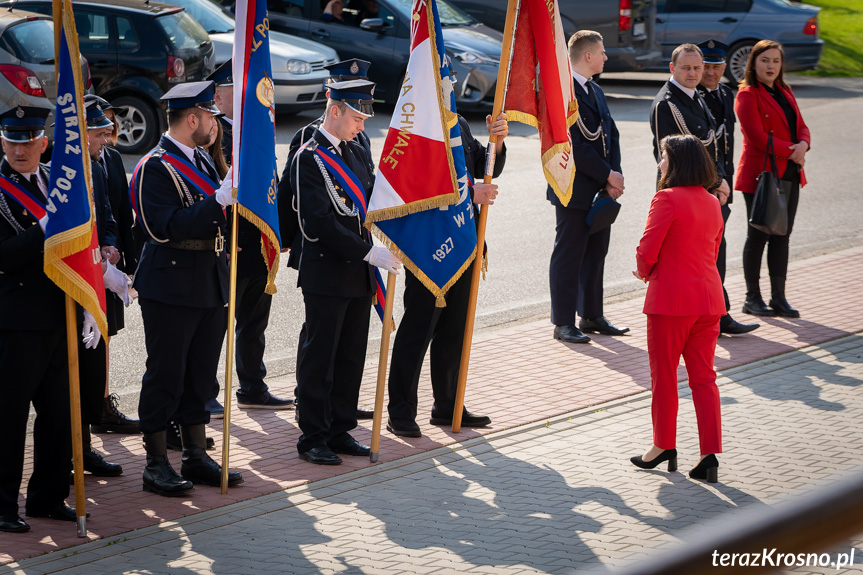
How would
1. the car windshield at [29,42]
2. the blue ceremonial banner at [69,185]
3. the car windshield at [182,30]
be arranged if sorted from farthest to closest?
1. the car windshield at [182,30]
2. the car windshield at [29,42]
3. the blue ceremonial banner at [69,185]

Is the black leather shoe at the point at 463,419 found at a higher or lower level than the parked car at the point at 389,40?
lower

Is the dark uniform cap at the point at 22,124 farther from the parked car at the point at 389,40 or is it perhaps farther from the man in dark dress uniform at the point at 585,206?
the parked car at the point at 389,40

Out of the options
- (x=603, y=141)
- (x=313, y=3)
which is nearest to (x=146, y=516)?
(x=603, y=141)

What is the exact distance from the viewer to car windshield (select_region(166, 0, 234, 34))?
658 inches

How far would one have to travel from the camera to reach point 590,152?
27.2 feet

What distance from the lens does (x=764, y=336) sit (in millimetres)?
8766

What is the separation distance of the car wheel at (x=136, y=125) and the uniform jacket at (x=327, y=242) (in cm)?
874

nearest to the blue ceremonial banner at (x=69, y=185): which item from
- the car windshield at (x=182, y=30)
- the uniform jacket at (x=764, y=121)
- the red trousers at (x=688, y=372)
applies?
the red trousers at (x=688, y=372)

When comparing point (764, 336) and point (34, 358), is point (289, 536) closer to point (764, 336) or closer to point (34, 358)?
point (34, 358)

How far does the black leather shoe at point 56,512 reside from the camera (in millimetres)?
5426

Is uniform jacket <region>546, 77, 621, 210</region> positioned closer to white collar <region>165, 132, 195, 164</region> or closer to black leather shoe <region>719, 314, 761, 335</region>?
black leather shoe <region>719, 314, 761, 335</region>

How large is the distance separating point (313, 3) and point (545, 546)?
14932mm

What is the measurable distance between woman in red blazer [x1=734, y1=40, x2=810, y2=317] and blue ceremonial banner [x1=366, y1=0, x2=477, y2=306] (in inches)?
143

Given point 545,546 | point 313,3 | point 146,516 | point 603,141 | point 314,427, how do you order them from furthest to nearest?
1. point 313,3
2. point 603,141
3. point 314,427
4. point 146,516
5. point 545,546
